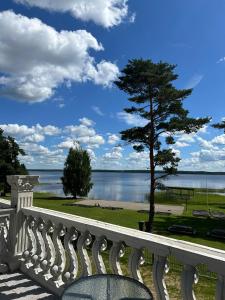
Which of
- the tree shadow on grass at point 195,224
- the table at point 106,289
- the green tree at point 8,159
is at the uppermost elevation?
the green tree at point 8,159

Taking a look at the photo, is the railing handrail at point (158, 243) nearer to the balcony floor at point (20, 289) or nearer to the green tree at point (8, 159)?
the balcony floor at point (20, 289)

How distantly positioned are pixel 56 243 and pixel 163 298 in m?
1.67

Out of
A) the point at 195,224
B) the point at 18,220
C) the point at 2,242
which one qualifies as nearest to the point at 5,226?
the point at 2,242

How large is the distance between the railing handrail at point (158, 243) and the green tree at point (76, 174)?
161 feet

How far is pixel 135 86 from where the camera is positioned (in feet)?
66.5

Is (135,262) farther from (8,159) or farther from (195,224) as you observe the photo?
(8,159)

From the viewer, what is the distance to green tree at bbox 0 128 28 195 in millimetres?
36281

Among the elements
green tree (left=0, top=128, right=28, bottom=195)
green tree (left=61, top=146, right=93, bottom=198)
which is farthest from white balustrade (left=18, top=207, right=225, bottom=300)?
green tree (left=61, top=146, right=93, bottom=198)

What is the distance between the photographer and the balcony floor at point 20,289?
3.62 metres

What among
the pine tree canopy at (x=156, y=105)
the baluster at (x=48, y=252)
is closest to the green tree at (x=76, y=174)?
the pine tree canopy at (x=156, y=105)

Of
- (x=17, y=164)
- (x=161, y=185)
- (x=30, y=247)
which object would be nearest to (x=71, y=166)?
(x=17, y=164)

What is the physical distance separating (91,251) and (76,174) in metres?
49.5

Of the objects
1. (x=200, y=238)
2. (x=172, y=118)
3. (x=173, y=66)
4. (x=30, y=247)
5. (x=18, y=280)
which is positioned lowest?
(x=200, y=238)

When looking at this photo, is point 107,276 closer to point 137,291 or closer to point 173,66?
point 137,291
